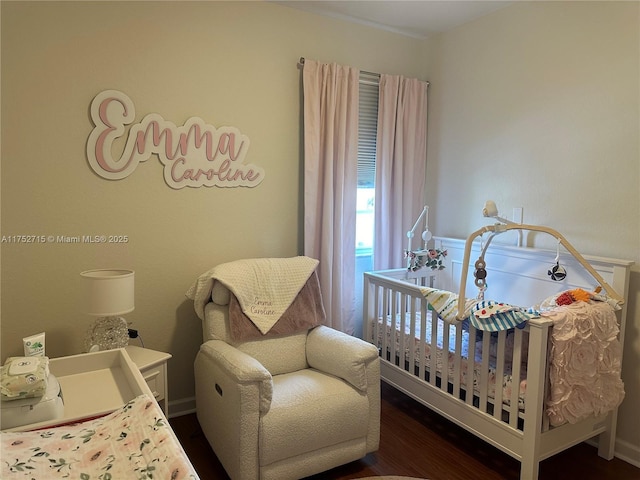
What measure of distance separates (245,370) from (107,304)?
0.72 m

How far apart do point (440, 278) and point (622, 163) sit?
54.6 inches

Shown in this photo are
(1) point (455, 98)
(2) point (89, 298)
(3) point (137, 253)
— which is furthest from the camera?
(1) point (455, 98)

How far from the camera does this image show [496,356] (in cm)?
220

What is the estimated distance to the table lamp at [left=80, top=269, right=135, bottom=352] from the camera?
2.09 m

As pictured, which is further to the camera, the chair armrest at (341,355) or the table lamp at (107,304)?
the chair armrest at (341,355)

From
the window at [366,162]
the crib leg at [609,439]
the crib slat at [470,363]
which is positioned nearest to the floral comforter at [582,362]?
the crib leg at [609,439]

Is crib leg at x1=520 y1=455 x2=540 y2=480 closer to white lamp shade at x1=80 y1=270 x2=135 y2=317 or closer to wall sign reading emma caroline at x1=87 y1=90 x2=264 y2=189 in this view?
white lamp shade at x1=80 y1=270 x2=135 y2=317

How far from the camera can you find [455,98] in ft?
10.8

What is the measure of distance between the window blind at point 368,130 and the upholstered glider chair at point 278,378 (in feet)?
3.06

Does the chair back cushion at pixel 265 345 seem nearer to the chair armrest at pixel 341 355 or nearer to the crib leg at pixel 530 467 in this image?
the chair armrest at pixel 341 355

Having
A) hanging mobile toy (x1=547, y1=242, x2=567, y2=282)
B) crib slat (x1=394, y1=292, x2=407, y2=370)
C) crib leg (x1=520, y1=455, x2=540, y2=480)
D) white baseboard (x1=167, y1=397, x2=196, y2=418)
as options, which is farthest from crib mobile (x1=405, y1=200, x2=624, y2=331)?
white baseboard (x1=167, y1=397, x2=196, y2=418)

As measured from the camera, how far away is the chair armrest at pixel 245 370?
195 centimetres

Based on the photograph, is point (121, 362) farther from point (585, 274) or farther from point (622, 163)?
point (622, 163)

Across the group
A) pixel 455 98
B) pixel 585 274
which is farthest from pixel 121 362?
pixel 455 98
